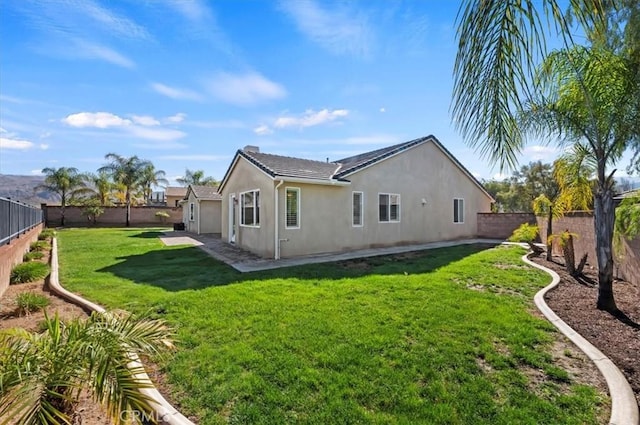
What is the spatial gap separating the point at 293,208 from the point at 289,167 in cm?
234

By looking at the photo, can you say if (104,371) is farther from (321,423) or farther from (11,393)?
(321,423)

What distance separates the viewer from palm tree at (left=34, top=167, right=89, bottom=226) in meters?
33.3

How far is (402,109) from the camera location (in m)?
4.18

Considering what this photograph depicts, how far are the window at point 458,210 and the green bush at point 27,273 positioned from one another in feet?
67.4

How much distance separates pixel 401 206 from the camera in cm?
1744

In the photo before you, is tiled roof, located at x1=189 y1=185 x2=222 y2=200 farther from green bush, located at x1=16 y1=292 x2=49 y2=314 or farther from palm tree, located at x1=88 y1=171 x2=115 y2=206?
green bush, located at x1=16 y1=292 x2=49 y2=314

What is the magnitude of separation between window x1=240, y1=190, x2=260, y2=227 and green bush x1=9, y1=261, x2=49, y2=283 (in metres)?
7.60

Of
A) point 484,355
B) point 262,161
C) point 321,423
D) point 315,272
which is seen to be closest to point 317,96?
point 262,161

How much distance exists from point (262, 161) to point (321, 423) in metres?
12.7

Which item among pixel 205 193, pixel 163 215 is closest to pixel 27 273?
pixel 205 193

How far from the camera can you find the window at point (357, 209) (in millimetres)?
15594

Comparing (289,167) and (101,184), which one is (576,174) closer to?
(289,167)

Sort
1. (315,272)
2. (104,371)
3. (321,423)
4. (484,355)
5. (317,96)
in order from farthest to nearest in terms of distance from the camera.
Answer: (317,96), (315,272), (484,355), (321,423), (104,371)

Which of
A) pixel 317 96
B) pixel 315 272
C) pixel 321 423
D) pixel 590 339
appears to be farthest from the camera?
pixel 317 96
